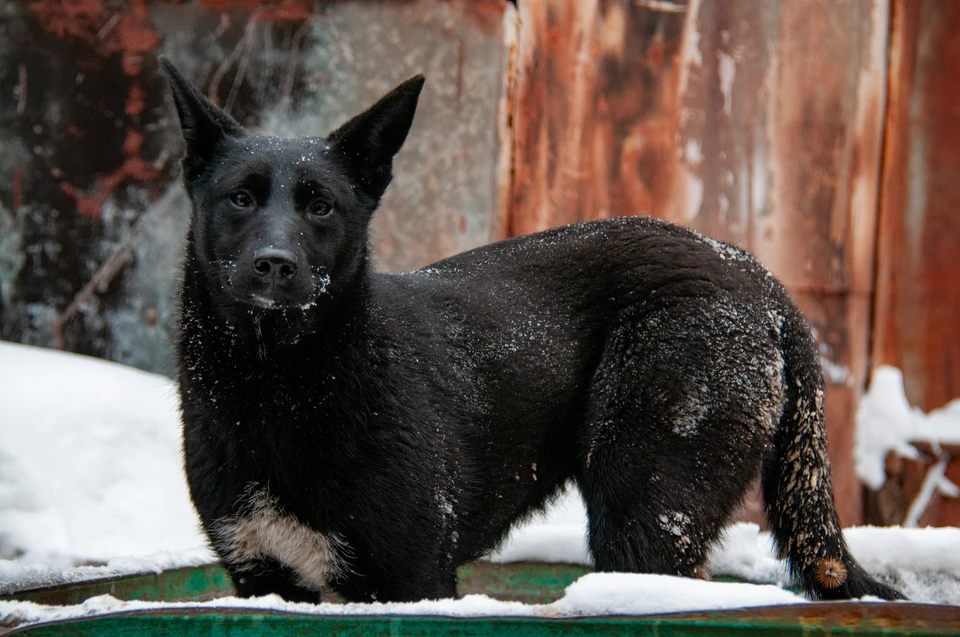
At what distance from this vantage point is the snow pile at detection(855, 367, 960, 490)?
580cm

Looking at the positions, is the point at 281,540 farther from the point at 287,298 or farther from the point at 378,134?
the point at 378,134

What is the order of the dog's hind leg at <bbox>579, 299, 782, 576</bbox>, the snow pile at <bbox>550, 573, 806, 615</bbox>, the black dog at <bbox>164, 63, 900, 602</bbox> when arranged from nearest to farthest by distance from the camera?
the snow pile at <bbox>550, 573, 806, 615</bbox> → the black dog at <bbox>164, 63, 900, 602</bbox> → the dog's hind leg at <bbox>579, 299, 782, 576</bbox>

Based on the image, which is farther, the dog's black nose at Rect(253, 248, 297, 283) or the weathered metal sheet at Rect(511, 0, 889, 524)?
the weathered metal sheet at Rect(511, 0, 889, 524)

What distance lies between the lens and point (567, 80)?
5.11 m

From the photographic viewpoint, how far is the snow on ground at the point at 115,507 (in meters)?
3.34

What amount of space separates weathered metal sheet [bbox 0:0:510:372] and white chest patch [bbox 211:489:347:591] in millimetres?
2438

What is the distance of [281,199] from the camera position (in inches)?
109

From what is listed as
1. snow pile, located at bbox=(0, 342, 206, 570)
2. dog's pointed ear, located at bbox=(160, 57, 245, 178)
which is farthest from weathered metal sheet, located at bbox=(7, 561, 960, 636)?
snow pile, located at bbox=(0, 342, 206, 570)

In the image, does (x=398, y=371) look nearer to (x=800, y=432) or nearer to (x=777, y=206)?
(x=800, y=432)

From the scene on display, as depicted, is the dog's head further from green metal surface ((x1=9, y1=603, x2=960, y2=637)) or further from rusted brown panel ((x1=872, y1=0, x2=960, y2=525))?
rusted brown panel ((x1=872, y1=0, x2=960, y2=525))

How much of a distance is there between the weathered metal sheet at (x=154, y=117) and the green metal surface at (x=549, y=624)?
126 inches

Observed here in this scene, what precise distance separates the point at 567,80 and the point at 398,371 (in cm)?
271

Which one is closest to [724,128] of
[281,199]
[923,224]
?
[923,224]

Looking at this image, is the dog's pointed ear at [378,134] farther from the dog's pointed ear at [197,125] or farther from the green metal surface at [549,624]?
the green metal surface at [549,624]
